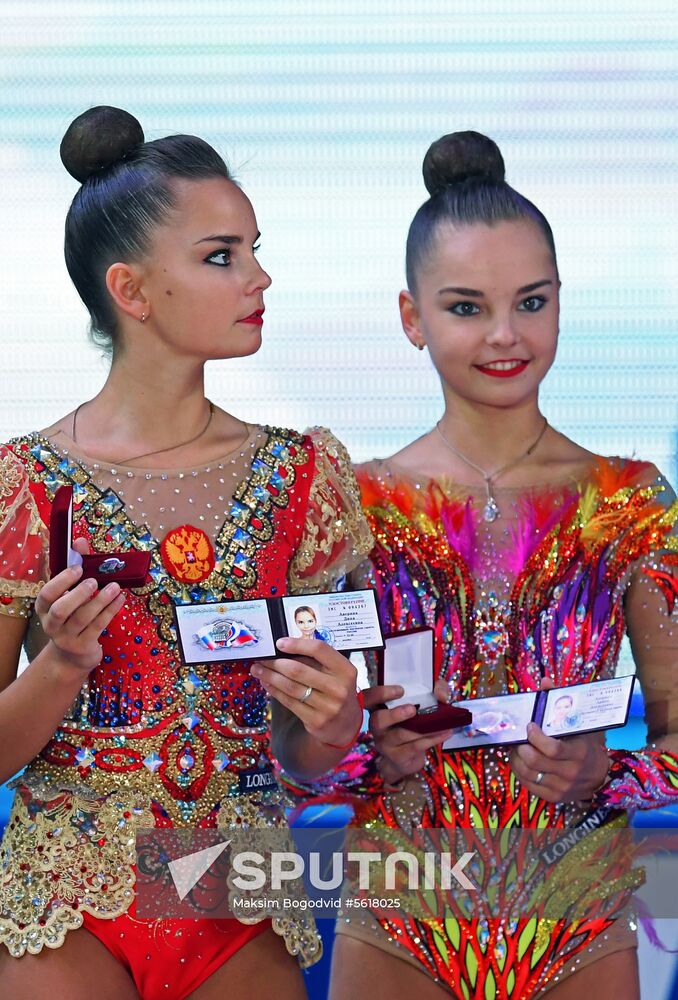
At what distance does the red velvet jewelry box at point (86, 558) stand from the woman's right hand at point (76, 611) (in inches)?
0.7

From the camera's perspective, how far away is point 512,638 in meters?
2.24

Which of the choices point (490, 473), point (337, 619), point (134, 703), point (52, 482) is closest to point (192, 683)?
point (134, 703)

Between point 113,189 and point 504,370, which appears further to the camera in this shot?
point 504,370

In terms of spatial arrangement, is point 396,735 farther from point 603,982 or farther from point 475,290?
point 475,290

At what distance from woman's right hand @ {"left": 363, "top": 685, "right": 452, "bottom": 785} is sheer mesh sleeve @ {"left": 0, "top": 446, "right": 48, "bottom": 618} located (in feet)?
1.73

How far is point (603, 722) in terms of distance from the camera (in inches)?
83.4

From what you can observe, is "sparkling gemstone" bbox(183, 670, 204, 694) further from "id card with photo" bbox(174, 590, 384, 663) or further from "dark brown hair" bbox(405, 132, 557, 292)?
"dark brown hair" bbox(405, 132, 557, 292)

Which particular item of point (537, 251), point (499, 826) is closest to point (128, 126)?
point (537, 251)

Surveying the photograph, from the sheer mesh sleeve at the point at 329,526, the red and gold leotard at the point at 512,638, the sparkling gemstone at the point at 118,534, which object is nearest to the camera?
the sparkling gemstone at the point at 118,534

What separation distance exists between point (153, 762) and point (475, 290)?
0.91 m

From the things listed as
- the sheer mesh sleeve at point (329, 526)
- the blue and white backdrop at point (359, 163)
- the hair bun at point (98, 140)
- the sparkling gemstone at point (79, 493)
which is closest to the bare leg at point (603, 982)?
the sheer mesh sleeve at point (329, 526)

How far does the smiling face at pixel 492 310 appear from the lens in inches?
91.1

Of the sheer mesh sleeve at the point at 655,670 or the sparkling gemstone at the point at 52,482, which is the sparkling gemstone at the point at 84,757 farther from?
the sheer mesh sleeve at the point at 655,670

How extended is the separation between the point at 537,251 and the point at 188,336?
0.62 m
